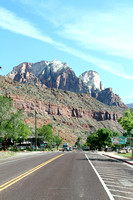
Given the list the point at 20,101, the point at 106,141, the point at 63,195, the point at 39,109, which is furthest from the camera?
the point at 39,109

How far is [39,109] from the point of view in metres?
181

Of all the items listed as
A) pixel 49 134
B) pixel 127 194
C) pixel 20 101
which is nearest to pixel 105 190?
pixel 127 194

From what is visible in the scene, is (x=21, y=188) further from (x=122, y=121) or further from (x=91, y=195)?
(x=122, y=121)

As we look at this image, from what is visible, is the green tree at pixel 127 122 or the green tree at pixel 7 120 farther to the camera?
the green tree at pixel 7 120

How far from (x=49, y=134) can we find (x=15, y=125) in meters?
54.9

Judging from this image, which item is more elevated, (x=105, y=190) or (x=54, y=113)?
(x=54, y=113)

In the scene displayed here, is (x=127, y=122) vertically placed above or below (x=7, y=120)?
below

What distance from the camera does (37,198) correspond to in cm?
866

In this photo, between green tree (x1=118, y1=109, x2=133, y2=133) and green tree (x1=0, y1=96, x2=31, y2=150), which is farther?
green tree (x1=0, y1=96, x2=31, y2=150)

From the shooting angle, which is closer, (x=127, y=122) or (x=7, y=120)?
(x=127, y=122)

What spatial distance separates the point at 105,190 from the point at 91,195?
1.24m

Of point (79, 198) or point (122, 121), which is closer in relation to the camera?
point (79, 198)

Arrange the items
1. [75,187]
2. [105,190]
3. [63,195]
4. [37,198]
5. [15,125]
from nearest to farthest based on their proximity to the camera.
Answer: [37,198], [63,195], [105,190], [75,187], [15,125]

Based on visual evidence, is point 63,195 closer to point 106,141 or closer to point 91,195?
point 91,195
